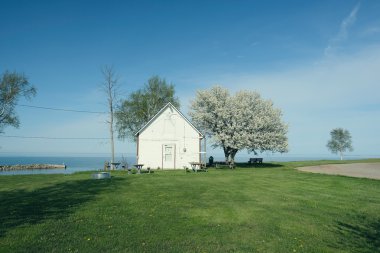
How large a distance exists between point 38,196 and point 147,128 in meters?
23.9

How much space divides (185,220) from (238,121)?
33166 mm

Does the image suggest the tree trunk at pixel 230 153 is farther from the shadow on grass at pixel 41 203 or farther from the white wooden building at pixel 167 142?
the shadow on grass at pixel 41 203

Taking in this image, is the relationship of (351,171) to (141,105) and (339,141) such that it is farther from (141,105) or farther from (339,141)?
(339,141)

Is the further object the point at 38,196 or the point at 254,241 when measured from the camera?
the point at 38,196

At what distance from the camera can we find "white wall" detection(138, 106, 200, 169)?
40162 millimetres

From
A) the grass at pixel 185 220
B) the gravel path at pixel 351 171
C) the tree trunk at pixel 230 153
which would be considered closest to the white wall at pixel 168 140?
the tree trunk at pixel 230 153

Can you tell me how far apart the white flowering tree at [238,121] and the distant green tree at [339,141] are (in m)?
71.8

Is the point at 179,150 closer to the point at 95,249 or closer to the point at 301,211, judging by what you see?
the point at 301,211

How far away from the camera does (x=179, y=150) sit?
40.6 m

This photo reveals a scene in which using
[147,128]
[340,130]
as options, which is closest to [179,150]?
[147,128]

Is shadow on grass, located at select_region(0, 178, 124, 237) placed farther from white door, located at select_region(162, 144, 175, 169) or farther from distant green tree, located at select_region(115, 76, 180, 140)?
distant green tree, located at select_region(115, 76, 180, 140)

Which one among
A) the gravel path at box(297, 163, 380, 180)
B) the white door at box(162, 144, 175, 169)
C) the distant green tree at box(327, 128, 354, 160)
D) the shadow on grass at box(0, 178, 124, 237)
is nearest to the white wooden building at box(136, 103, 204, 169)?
the white door at box(162, 144, 175, 169)

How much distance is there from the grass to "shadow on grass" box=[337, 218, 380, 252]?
3 centimetres

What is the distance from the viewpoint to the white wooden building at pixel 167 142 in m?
40.2
